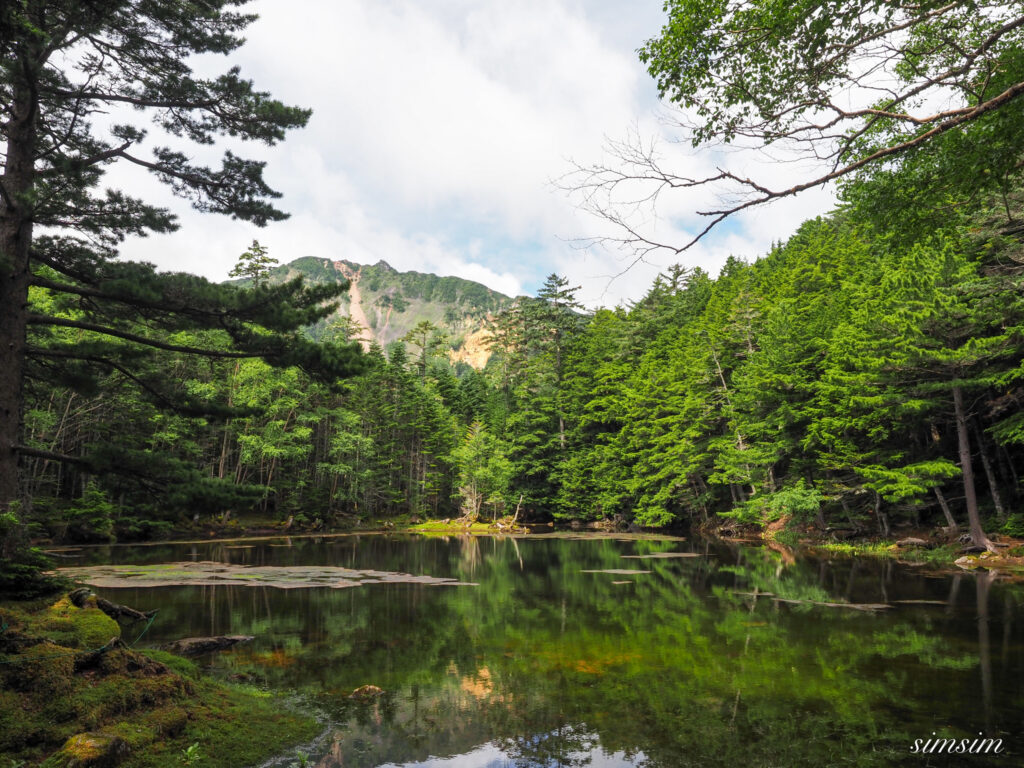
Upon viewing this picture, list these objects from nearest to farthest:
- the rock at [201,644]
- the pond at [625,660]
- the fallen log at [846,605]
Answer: the pond at [625,660] → the rock at [201,644] → the fallen log at [846,605]

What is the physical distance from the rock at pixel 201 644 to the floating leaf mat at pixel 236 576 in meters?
5.16

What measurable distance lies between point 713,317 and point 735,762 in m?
36.6

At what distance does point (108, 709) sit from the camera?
14.7ft

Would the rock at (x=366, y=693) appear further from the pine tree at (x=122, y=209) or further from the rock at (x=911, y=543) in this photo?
the rock at (x=911, y=543)

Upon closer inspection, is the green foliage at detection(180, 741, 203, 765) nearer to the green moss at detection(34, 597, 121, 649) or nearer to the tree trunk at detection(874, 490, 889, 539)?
the green moss at detection(34, 597, 121, 649)

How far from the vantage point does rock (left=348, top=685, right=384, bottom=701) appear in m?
6.19

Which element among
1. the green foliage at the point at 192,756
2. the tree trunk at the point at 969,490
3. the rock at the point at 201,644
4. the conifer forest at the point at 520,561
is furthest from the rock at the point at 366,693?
the tree trunk at the point at 969,490

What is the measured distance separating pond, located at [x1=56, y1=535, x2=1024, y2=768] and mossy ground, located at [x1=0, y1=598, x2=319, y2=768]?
542 millimetres

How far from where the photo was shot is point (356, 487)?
39.3 metres

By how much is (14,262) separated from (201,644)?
592cm

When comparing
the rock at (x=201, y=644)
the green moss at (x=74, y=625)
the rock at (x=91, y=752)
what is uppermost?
the green moss at (x=74, y=625)

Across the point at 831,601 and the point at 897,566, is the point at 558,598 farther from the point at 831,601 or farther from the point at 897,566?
the point at 897,566

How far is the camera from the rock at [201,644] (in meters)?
7.84

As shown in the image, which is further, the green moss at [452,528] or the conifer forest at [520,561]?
the green moss at [452,528]
